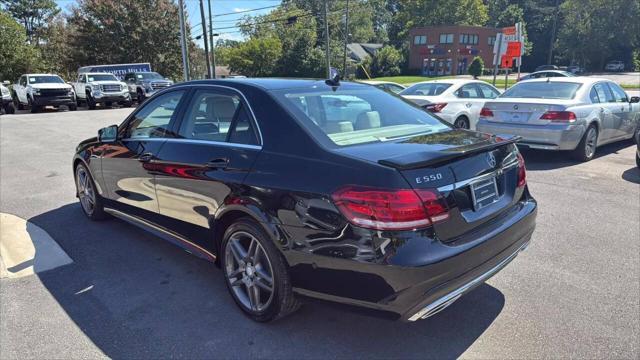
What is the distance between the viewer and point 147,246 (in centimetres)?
470

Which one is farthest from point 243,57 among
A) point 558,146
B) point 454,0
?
point 558,146

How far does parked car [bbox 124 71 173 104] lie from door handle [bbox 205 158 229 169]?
82.5 ft

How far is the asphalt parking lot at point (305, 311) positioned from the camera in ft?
9.69

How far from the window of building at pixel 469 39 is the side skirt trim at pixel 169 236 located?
71.2 m

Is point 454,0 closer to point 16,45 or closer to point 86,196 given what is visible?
point 16,45

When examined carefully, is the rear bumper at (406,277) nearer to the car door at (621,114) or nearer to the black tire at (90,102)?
the car door at (621,114)

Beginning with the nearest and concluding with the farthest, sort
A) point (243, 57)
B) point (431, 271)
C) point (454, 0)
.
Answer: point (431, 271), point (243, 57), point (454, 0)

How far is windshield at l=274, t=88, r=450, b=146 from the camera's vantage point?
3127 mm

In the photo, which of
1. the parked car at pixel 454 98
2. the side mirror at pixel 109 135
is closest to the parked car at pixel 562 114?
the parked car at pixel 454 98

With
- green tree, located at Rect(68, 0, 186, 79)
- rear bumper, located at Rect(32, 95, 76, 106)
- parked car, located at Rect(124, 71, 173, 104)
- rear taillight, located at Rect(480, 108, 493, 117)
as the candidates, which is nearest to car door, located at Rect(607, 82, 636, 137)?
rear taillight, located at Rect(480, 108, 493, 117)

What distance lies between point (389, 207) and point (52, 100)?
25931 mm

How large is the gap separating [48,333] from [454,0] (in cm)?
9152

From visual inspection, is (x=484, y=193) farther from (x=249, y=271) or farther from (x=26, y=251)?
(x=26, y=251)

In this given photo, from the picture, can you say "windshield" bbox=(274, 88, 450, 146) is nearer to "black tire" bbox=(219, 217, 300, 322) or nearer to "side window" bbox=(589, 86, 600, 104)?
"black tire" bbox=(219, 217, 300, 322)
